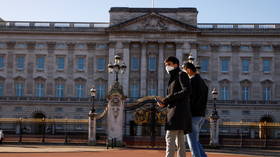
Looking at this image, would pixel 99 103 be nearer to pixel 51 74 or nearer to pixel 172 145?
pixel 51 74

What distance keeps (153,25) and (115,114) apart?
3105 cm

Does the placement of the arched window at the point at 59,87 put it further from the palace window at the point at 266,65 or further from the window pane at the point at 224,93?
the palace window at the point at 266,65

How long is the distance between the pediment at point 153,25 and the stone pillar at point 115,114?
2996cm

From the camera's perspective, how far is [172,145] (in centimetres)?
934

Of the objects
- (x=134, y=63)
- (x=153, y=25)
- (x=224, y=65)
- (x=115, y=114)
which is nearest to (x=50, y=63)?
(x=134, y=63)

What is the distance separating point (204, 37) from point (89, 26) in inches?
649

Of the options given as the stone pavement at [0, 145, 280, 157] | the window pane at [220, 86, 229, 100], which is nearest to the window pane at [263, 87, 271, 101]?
the window pane at [220, 86, 229, 100]

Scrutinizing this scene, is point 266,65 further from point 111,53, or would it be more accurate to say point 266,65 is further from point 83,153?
point 83,153

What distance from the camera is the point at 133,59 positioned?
2251 inches

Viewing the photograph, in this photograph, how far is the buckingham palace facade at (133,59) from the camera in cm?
5619

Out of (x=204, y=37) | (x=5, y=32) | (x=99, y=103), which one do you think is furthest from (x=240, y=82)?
(x=5, y=32)

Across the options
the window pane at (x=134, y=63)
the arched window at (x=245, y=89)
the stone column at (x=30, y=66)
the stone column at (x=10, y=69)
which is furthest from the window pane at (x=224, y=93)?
the stone column at (x=10, y=69)

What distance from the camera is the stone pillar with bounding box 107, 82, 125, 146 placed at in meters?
27.1

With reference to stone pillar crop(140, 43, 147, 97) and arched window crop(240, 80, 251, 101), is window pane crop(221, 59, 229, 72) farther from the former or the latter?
stone pillar crop(140, 43, 147, 97)
